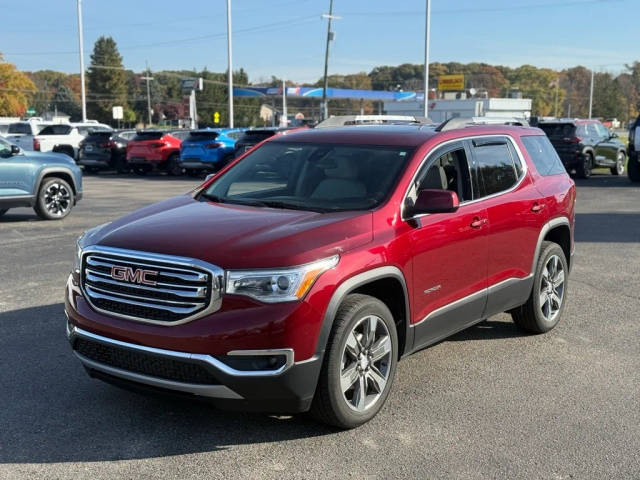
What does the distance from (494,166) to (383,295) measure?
1.75m

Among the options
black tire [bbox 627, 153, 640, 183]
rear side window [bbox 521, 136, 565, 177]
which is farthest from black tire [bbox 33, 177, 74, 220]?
black tire [bbox 627, 153, 640, 183]

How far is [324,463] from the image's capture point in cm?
384

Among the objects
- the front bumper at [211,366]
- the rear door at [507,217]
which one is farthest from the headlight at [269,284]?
the rear door at [507,217]

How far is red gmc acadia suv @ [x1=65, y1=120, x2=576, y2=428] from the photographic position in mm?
3777

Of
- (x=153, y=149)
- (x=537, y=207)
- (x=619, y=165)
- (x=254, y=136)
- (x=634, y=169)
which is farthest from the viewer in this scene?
(x=153, y=149)

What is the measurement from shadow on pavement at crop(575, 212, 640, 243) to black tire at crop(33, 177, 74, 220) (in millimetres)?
9196

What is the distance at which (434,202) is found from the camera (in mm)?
4516

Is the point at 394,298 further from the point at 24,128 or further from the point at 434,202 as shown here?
the point at 24,128

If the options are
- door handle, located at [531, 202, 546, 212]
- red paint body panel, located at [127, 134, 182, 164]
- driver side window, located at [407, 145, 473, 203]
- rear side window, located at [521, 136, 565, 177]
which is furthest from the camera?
red paint body panel, located at [127, 134, 182, 164]

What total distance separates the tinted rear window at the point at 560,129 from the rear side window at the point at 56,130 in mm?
18436

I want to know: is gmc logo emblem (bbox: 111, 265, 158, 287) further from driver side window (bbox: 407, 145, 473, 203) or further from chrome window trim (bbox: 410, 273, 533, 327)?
driver side window (bbox: 407, 145, 473, 203)

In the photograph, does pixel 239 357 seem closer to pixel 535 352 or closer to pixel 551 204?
pixel 535 352

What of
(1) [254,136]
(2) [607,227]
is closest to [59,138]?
(1) [254,136]

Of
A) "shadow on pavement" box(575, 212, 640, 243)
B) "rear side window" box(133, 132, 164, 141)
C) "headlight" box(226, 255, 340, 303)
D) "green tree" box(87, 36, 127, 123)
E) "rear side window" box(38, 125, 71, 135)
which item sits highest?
"green tree" box(87, 36, 127, 123)
